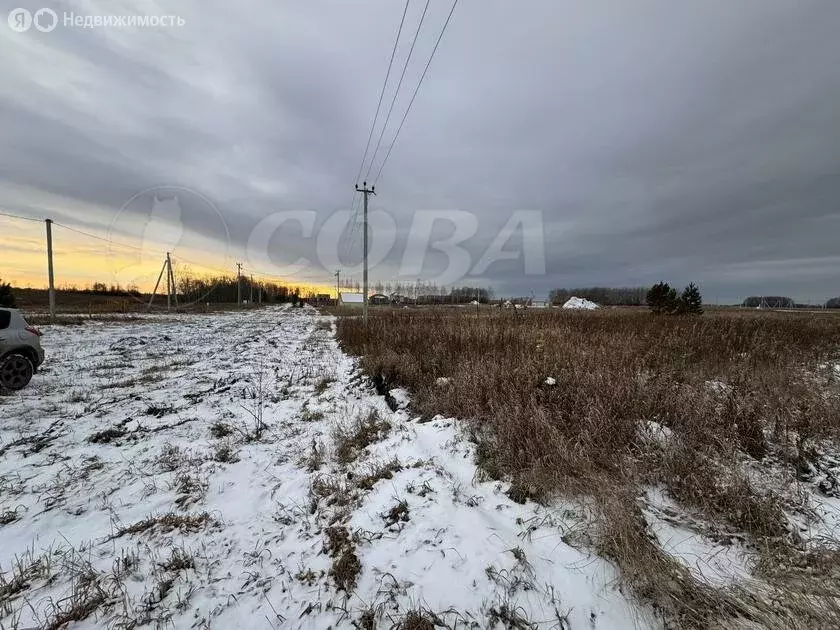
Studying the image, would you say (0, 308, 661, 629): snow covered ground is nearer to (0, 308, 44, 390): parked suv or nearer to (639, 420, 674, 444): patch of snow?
(639, 420, 674, 444): patch of snow

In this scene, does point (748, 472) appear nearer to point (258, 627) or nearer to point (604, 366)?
point (604, 366)

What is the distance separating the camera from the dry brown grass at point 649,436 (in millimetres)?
1975

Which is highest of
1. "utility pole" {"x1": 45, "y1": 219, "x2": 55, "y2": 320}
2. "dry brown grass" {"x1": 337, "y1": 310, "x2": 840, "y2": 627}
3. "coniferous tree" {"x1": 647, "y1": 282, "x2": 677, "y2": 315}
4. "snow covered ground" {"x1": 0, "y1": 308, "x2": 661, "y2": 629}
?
"utility pole" {"x1": 45, "y1": 219, "x2": 55, "y2": 320}

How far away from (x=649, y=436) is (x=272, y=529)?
3.57m

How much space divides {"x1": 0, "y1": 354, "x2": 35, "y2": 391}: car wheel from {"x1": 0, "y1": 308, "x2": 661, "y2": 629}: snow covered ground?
A: 1.63 meters

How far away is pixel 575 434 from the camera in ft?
11.4

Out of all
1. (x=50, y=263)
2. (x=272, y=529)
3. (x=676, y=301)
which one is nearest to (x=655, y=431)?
(x=272, y=529)

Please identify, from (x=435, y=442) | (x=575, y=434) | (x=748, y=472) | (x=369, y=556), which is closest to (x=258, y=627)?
(x=369, y=556)

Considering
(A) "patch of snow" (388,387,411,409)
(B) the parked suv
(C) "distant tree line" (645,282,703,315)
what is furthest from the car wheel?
(C) "distant tree line" (645,282,703,315)

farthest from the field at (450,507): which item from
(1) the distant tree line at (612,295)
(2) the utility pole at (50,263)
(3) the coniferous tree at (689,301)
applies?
(1) the distant tree line at (612,295)

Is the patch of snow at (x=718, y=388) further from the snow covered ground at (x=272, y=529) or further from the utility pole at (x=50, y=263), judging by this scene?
the utility pole at (x=50, y=263)

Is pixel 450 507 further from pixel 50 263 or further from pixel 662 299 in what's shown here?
pixel 50 263

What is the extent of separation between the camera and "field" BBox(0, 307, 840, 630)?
78.7 inches

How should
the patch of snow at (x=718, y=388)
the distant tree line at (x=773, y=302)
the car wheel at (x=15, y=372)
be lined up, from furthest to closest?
the distant tree line at (x=773, y=302), the car wheel at (x=15, y=372), the patch of snow at (x=718, y=388)
